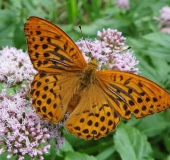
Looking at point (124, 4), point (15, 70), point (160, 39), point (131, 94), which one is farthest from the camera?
point (124, 4)

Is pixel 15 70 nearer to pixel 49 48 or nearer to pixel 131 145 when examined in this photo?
pixel 49 48

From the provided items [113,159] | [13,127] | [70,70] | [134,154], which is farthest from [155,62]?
[13,127]

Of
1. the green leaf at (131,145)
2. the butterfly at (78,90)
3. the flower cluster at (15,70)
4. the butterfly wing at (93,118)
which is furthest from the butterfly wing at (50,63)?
the green leaf at (131,145)

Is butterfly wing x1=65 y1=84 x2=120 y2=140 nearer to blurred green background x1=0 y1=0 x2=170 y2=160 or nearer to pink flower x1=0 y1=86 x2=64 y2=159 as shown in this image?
pink flower x1=0 y1=86 x2=64 y2=159

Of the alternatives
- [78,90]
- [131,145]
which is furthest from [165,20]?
[78,90]

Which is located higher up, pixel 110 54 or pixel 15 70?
pixel 15 70

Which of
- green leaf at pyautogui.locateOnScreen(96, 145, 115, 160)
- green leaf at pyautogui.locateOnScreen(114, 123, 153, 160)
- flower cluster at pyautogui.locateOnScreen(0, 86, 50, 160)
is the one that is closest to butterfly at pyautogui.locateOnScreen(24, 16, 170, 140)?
flower cluster at pyautogui.locateOnScreen(0, 86, 50, 160)

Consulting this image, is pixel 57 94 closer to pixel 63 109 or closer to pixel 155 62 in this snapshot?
pixel 63 109
